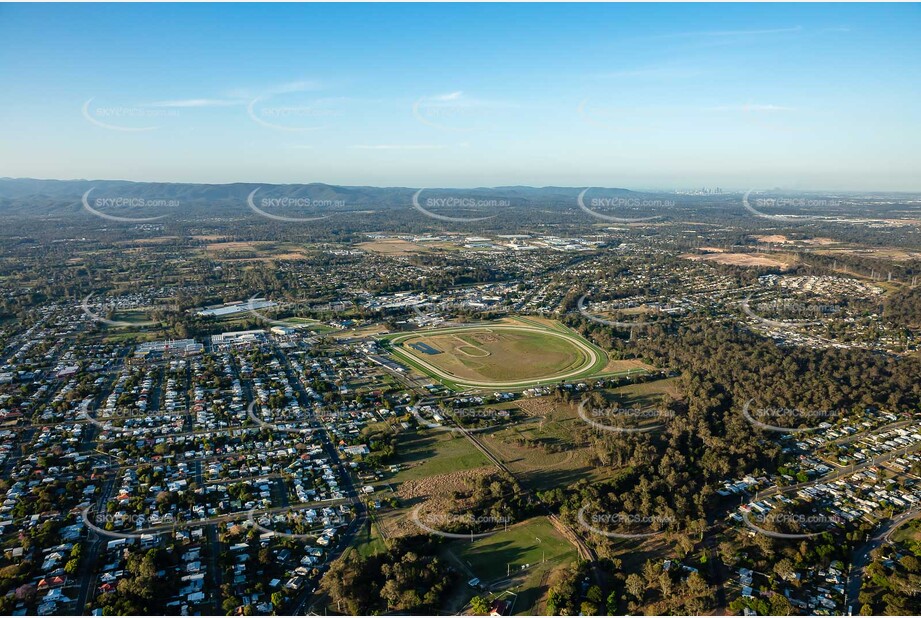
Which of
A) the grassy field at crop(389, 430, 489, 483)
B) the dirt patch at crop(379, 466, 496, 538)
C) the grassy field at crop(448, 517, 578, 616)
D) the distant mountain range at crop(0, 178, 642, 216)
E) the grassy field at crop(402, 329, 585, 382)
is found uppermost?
the distant mountain range at crop(0, 178, 642, 216)

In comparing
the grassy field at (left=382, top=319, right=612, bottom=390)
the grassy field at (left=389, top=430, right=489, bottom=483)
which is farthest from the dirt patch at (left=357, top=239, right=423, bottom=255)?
the grassy field at (left=389, top=430, right=489, bottom=483)

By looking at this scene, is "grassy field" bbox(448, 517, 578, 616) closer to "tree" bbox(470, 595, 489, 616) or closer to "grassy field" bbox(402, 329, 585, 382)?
"tree" bbox(470, 595, 489, 616)

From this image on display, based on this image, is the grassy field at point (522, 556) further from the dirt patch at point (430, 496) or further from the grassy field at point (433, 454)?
the grassy field at point (433, 454)

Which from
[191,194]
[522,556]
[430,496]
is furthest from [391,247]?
[191,194]

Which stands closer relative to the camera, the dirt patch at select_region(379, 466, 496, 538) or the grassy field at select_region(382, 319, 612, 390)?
the dirt patch at select_region(379, 466, 496, 538)

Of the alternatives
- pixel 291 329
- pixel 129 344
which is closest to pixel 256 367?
pixel 291 329

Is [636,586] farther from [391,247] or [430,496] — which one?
[391,247]

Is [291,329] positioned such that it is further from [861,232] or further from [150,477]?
[861,232]

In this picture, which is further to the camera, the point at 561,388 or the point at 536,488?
the point at 561,388
